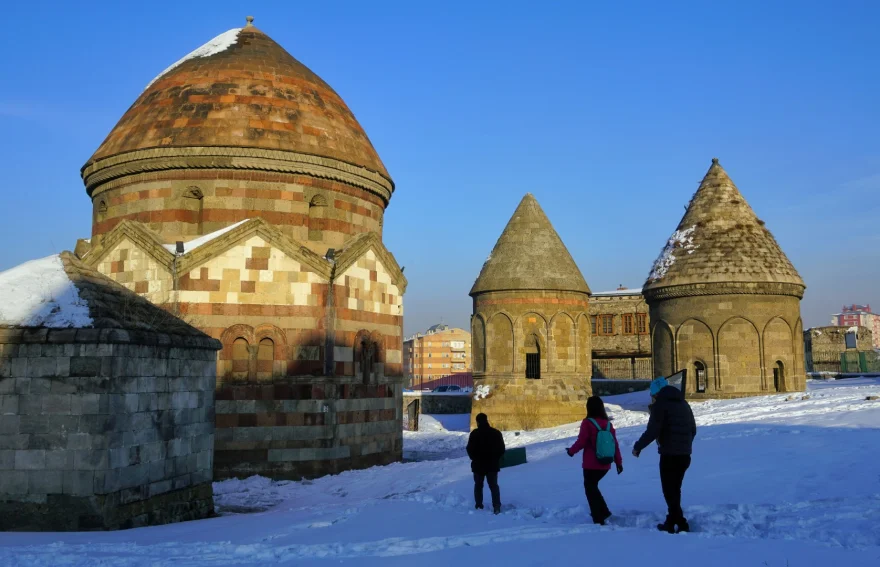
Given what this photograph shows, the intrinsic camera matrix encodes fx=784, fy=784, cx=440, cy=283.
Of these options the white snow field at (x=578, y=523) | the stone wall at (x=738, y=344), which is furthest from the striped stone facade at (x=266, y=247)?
the stone wall at (x=738, y=344)

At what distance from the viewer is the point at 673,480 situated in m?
7.51

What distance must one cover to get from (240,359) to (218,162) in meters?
4.48

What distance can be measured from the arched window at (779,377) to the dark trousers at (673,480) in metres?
18.8

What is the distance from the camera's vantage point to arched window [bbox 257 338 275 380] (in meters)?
16.3

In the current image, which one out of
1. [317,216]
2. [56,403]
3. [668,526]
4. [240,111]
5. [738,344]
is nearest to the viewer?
[668,526]

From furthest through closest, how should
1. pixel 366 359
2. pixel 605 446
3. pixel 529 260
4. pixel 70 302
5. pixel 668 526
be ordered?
pixel 529 260 → pixel 366 359 → pixel 70 302 → pixel 605 446 → pixel 668 526

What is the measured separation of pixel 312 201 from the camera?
18266 millimetres

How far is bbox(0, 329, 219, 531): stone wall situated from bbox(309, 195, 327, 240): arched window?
26.7 ft

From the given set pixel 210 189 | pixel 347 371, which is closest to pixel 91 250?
pixel 210 189

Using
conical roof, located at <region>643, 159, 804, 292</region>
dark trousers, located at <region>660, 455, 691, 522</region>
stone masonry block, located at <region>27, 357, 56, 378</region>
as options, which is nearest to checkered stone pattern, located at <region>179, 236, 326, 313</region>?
stone masonry block, located at <region>27, 357, 56, 378</region>

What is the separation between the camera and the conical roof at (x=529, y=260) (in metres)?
28.3

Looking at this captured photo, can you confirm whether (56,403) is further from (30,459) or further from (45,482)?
(45,482)

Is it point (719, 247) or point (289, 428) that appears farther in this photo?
point (719, 247)

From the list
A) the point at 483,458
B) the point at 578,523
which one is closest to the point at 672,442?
the point at 578,523
